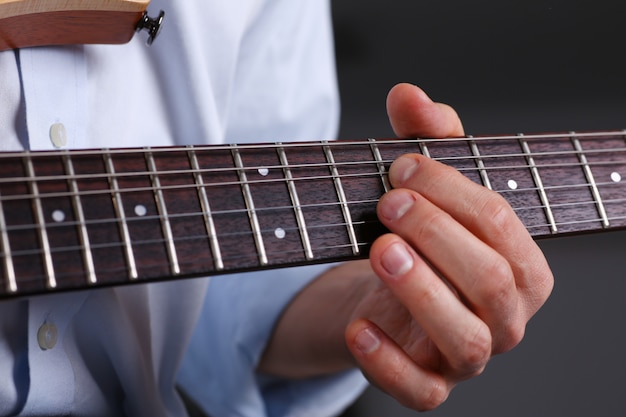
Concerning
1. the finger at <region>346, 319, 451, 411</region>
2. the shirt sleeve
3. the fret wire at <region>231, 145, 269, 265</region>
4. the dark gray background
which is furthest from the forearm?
the dark gray background

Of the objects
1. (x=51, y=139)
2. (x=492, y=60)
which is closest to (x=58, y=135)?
(x=51, y=139)

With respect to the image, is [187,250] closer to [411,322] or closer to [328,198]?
[328,198]

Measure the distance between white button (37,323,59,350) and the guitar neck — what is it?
181 mm

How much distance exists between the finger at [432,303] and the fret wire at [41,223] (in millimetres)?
201

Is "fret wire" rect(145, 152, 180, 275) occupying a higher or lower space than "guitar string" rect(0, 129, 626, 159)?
lower

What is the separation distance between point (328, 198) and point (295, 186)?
0.02 m

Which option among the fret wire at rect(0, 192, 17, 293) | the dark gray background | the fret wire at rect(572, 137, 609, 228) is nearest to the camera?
the fret wire at rect(0, 192, 17, 293)

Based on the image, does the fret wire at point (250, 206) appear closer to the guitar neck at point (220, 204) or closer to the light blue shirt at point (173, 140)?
the guitar neck at point (220, 204)

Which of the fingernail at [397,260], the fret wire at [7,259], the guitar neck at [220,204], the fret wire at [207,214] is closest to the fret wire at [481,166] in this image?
the guitar neck at [220,204]

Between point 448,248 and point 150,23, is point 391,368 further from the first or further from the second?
point 150,23

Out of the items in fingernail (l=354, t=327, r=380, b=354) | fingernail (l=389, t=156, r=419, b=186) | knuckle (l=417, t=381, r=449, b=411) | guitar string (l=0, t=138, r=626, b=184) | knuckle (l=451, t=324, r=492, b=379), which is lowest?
knuckle (l=417, t=381, r=449, b=411)

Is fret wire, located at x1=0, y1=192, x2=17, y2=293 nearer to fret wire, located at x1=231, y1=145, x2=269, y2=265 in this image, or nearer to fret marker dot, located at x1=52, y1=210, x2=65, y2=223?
fret marker dot, located at x1=52, y1=210, x2=65, y2=223

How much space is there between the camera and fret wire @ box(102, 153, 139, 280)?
44cm

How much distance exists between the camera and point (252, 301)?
2.76 ft
